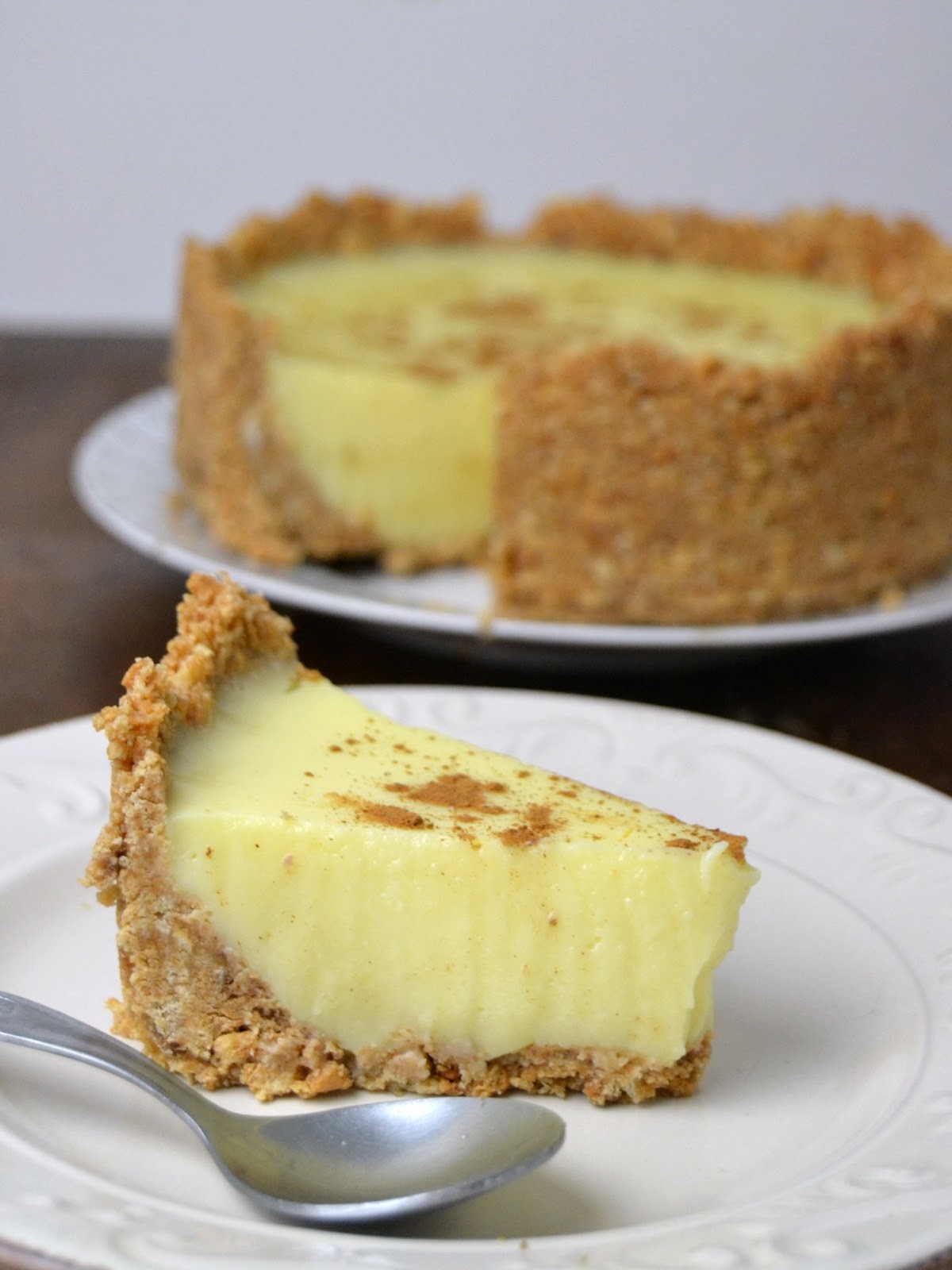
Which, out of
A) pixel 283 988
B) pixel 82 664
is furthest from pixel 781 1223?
pixel 82 664

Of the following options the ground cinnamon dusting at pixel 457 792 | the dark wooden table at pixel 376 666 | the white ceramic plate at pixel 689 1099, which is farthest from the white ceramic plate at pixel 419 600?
the ground cinnamon dusting at pixel 457 792

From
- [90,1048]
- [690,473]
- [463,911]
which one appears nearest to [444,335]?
[690,473]

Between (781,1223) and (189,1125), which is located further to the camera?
(189,1125)

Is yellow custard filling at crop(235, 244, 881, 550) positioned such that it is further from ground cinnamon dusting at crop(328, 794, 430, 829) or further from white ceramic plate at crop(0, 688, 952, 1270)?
ground cinnamon dusting at crop(328, 794, 430, 829)

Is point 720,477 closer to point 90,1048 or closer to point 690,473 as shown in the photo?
point 690,473

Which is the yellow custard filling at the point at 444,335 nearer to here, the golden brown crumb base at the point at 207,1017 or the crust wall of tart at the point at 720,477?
the crust wall of tart at the point at 720,477

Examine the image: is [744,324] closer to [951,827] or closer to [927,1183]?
[951,827]
